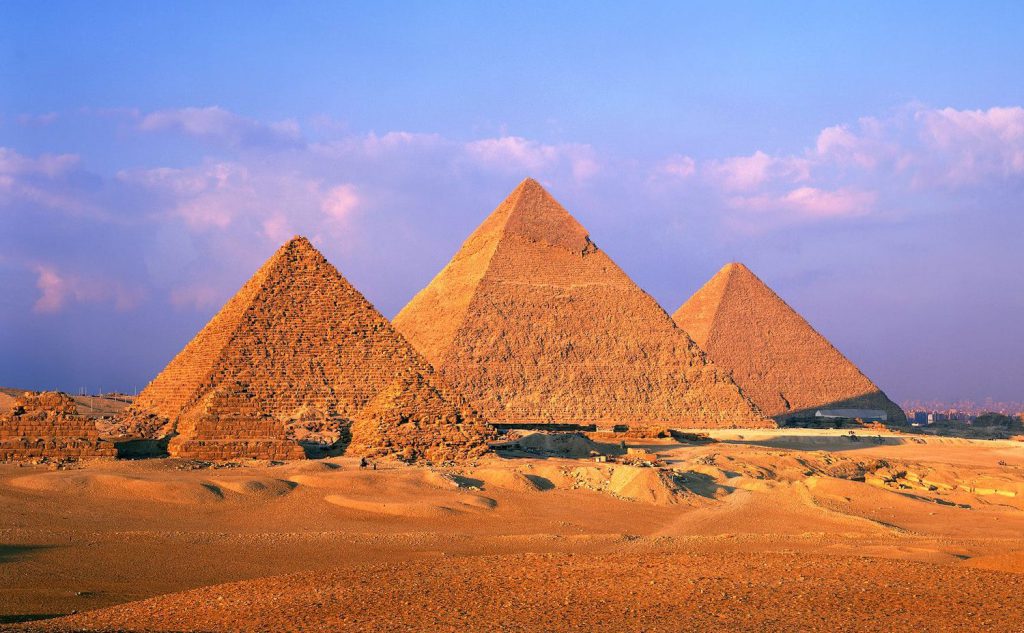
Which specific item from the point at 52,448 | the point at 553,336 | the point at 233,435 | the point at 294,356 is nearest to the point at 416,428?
the point at 233,435

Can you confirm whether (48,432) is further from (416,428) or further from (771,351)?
(771,351)

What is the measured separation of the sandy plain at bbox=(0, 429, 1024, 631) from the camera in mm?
7875

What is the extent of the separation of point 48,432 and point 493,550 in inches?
420

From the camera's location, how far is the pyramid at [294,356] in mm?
25359

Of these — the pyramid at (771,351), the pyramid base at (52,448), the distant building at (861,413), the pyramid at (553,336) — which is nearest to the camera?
the pyramid base at (52,448)

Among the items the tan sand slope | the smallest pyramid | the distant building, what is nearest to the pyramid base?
the smallest pyramid

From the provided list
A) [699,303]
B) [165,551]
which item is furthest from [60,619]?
[699,303]

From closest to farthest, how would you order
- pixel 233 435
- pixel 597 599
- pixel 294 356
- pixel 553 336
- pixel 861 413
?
pixel 597 599, pixel 233 435, pixel 294 356, pixel 553 336, pixel 861 413

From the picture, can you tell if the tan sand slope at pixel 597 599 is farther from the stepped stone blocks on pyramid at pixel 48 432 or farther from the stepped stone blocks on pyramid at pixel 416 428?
the stepped stone blocks on pyramid at pixel 48 432

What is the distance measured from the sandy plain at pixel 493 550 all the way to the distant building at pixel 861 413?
42.5 metres

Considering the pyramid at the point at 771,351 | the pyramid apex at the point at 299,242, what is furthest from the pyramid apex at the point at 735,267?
the pyramid apex at the point at 299,242

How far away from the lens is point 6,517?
12.1 m

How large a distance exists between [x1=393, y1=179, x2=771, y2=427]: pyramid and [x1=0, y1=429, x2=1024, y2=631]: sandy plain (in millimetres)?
25567

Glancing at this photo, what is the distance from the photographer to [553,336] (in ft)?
159
